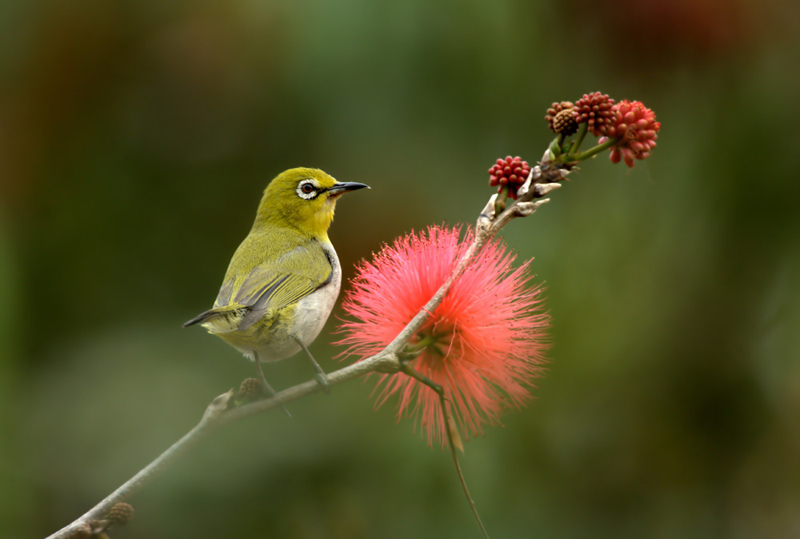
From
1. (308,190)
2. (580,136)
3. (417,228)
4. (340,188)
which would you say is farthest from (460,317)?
(417,228)

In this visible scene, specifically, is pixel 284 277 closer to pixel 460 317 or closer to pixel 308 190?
pixel 308 190

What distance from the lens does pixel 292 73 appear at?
3971 millimetres

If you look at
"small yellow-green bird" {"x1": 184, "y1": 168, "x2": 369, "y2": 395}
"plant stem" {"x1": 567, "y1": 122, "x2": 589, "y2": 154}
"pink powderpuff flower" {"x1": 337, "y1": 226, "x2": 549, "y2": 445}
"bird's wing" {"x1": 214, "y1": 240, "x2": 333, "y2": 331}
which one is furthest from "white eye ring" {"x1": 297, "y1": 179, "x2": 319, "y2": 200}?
"plant stem" {"x1": 567, "y1": 122, "x2": 589, "y2": 154}

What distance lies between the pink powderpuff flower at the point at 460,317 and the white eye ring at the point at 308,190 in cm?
66

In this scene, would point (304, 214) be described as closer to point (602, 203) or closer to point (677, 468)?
point (602, 203)

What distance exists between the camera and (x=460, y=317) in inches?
74.4

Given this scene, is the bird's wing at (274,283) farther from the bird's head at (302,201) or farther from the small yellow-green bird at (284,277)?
the bird's head at (302,201)

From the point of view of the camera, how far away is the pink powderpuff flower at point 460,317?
73.1 inches

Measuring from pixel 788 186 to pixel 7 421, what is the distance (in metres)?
4.01

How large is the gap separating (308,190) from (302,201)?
0.20 ft

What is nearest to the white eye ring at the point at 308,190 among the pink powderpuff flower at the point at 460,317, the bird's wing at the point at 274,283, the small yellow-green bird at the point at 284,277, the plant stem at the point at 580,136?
the small yellow-green bird at the point at 284,277

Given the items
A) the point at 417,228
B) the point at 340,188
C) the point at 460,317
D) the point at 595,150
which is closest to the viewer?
the point at 595,150

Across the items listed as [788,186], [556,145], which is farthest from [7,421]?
[788,186]

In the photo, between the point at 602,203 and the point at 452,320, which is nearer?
the point at 452,320
